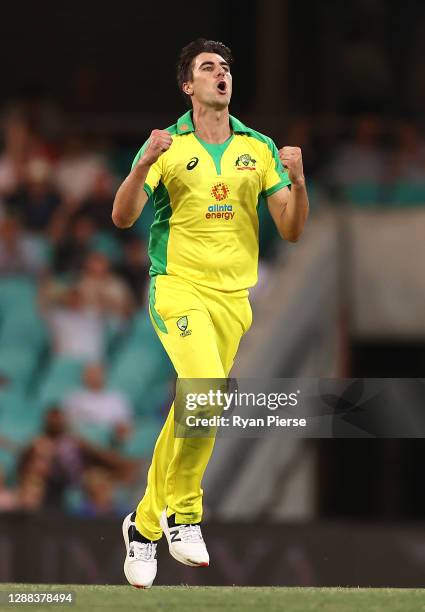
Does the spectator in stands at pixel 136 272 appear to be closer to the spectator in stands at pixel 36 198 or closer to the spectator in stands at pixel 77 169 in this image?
the spectator in stands at pixel 77 169

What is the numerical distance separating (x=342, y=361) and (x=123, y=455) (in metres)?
2.06

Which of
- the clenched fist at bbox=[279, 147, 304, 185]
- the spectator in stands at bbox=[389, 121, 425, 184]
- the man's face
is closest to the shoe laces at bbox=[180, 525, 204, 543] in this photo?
the clenched fist at bbox=[279, 147, 304, 185]

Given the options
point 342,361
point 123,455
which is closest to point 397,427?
point 123,455

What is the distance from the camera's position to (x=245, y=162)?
21.7ft

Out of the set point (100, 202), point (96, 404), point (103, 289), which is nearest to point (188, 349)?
point (96, 404)

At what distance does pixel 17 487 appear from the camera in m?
10.9

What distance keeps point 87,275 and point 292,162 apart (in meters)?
5.57

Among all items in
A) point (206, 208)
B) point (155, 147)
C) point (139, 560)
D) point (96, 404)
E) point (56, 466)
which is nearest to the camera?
point (155, 147)

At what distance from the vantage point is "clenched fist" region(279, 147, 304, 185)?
20.7 ft

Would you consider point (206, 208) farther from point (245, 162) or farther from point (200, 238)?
point (245, 162)

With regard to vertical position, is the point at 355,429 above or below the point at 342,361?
above

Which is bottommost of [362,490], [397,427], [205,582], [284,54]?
[362,490]

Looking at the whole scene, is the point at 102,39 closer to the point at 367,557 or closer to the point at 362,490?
the point at 362,490

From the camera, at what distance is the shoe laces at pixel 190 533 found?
21.5 feet
